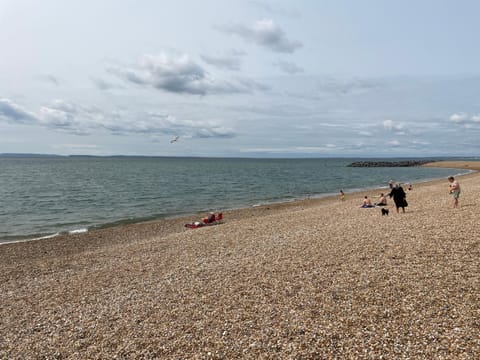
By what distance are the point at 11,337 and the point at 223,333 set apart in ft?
15.9

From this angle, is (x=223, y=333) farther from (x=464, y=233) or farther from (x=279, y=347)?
(x=464, y=233)

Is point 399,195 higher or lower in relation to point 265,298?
higher

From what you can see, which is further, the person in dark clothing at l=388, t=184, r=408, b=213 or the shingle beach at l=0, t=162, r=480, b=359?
the person in dark clothing at l=388, t=184, r=408, b=213

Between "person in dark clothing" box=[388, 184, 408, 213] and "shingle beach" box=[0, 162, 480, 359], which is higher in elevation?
"person in dark clothing" box=[388, 184, 408, 213]

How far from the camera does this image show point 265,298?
805 centimetres

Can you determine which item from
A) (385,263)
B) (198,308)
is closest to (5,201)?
(198,308)

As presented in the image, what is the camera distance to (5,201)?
120 feet

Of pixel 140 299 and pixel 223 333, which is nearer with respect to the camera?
pixel 223 333

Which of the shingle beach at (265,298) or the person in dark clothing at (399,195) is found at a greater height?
the person in dark clothing at (399,195)

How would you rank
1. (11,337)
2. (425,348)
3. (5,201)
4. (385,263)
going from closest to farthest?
(425,348) < (11,337) < (385,263) < (5,201)

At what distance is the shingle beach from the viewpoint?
6074mm

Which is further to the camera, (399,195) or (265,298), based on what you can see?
(399,195)

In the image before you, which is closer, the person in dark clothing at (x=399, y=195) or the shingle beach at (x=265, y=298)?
the shingle beach at (x=265, y=298)

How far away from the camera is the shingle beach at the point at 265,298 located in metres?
6.07
